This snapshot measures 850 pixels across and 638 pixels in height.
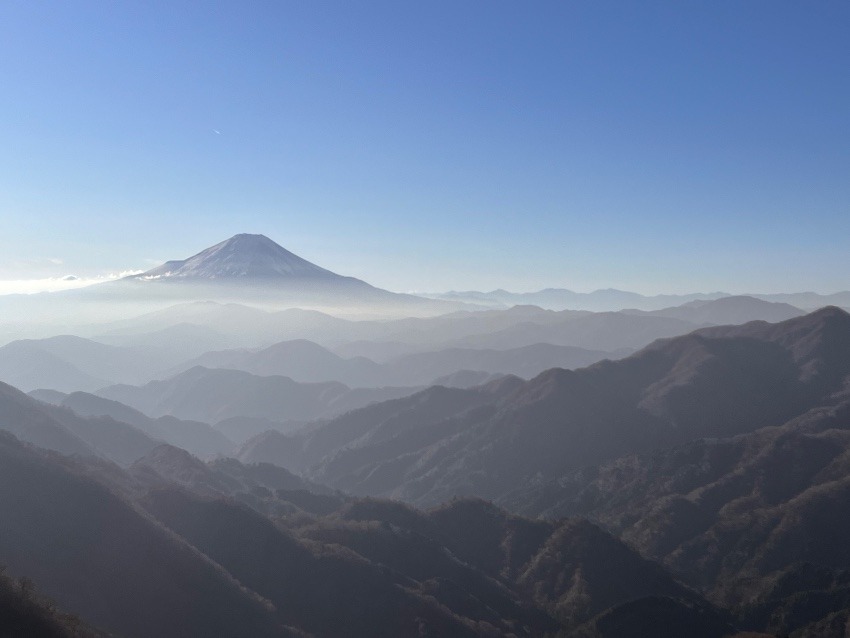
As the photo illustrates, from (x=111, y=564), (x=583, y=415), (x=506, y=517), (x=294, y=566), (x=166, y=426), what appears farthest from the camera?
(x=166, y=426)

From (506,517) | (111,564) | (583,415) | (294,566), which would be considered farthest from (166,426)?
(111,564)

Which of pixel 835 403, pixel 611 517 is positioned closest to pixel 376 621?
pixel 611 517

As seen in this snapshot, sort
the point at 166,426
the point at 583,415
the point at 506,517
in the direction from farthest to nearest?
the point at 166,426 → the point at 583,415 → the point at 506,517

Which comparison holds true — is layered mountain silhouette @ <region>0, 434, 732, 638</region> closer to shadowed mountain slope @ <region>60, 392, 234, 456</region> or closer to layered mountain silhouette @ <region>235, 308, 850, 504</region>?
layered mountain silhouette @ <region>235, 308, 850, 504</region>

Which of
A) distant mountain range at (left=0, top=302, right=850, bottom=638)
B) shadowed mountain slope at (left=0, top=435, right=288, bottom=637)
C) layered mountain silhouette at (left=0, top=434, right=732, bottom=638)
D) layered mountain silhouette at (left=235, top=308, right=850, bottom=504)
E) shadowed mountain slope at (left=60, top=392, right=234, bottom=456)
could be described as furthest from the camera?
shadowed mountain slope at (left=60, top=392, right=234, bottom=456)

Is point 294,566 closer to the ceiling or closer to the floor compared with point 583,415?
closer to the floor

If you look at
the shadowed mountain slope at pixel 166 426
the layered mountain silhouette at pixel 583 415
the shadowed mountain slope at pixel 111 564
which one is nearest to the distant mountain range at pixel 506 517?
the shadowed mountain slope at pixel 111 564

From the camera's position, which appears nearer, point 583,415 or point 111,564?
point 111,564

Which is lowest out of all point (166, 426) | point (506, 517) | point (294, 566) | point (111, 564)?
point (166, 426)

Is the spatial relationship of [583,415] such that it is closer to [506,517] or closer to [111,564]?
[506,517]

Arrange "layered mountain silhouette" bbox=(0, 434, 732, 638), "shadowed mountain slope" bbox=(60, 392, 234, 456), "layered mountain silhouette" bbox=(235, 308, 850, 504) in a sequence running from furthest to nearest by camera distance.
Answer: "shadowed mountain slope" bbox=(60, 392, 234, 456)
"layered mountain silhouette" bbox=(235, 308, 850, 504)
"layered mountain silhouette" bbox=(0, 434, 732, 638)

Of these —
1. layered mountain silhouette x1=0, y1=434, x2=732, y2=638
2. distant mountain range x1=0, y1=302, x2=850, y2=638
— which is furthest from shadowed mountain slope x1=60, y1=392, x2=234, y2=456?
layered mountain silhouette x1=0, y1=434, x2=732, y2=638
